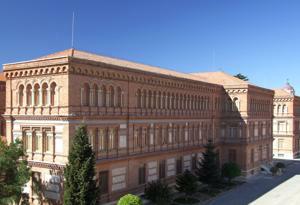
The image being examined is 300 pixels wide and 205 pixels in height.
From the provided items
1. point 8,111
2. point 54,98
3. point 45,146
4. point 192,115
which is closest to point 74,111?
point 54,98

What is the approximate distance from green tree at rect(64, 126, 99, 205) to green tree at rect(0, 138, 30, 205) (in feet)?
10.8

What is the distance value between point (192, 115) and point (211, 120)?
597 centimetres

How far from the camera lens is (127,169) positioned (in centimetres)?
3612

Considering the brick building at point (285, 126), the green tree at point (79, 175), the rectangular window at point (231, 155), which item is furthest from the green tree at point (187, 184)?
Result: the brick building at point (285, 126)

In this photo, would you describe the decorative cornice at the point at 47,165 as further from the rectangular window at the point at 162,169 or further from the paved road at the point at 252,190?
the paved road at the point at 252,190

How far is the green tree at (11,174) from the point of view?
27.0 metres

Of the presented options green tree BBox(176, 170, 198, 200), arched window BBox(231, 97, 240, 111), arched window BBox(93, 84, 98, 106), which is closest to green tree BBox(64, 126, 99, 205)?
arched window BBox(93, 84, 98, 106)

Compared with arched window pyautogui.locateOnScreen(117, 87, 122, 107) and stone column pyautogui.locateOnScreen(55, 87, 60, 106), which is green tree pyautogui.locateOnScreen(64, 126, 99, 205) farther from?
arched window pyautogui.locateOnScreen(117, 87, 122, 107)

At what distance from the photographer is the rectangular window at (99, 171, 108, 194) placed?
33.0 meters

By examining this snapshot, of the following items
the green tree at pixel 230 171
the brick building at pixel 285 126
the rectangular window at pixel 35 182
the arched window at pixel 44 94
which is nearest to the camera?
the arched window at pixel 44 94

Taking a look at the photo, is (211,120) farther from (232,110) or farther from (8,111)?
(8,111)

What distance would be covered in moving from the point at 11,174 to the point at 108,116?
9670 millimetres

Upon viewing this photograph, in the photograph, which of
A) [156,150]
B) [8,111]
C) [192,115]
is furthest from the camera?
[192,115]

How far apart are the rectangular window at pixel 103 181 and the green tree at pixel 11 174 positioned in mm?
6722
